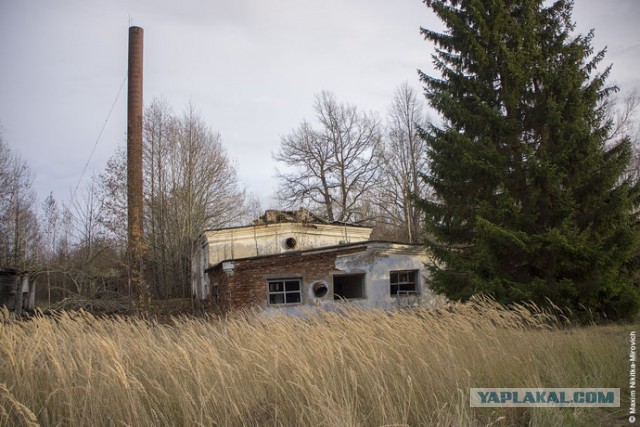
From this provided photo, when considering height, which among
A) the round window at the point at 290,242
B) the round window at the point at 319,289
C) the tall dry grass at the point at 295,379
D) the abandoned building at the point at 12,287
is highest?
the round window at the point at 290,242

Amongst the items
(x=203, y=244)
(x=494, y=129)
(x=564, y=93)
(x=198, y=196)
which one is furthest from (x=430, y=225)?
(x=198, y=196)

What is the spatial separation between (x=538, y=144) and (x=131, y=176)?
15.2 metres

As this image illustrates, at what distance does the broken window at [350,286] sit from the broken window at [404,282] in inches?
52.8

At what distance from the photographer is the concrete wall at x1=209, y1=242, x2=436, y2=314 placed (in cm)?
1692

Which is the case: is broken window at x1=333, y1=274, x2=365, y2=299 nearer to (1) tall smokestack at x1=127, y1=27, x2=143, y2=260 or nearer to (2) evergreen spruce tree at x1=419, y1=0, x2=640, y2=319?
(2) evergreen spruce tree at x1=419, y1=0, x2=640, y2=319

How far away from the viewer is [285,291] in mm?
17281

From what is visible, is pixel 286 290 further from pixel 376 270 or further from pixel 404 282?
pixel 404 282

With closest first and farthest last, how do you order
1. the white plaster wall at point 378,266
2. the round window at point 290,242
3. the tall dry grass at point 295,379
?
the tall dry grass at point 295,379
the white plaster wall at point 378,266
the round window at point 290,242

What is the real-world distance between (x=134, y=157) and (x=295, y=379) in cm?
1657

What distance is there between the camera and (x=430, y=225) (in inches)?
532

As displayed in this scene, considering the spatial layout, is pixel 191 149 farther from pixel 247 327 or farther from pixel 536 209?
pixel 247 327

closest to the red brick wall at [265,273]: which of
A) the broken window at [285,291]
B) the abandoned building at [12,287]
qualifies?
the broken window at [285,291]

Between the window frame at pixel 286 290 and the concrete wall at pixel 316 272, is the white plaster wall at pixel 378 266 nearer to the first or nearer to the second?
the concrete wall at pixel 316 272

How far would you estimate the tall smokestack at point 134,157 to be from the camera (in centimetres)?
1797
